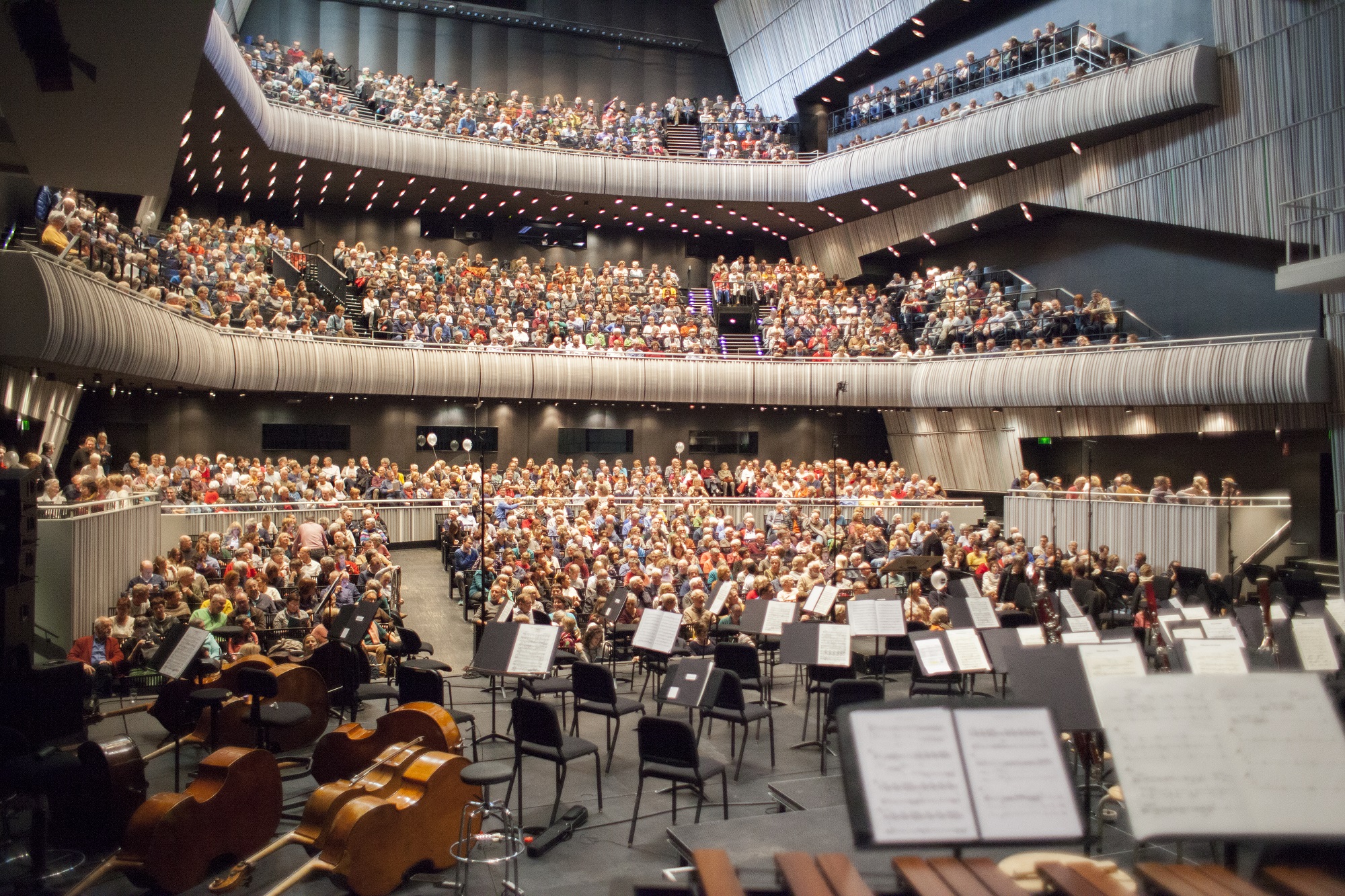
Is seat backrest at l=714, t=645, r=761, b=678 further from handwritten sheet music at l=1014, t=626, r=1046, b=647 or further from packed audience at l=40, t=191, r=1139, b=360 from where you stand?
packed audience at l=40, t=191, r=1139, b=360

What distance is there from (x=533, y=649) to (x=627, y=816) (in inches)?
51.6

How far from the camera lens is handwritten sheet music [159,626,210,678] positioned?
5.99m

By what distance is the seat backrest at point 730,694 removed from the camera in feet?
22.5

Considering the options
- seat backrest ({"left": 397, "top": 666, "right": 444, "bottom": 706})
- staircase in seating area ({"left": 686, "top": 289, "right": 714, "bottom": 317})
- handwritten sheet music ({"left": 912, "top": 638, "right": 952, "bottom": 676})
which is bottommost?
seat backrest ({"left": 397, "top": 666, "right": 444, "bottom": 706})

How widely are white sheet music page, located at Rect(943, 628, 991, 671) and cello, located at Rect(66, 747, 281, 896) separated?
477 cm

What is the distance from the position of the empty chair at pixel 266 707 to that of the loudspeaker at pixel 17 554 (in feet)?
4.33

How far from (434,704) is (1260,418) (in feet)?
51.2

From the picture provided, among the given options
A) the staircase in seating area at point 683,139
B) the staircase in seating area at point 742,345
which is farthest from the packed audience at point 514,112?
the staircase in seating area at point 742,345

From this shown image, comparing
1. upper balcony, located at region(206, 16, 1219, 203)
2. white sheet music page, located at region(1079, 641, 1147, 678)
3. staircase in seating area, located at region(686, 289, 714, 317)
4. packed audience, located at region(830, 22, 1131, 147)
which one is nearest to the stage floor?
white sheet music page, located at region(1079, 641, 1147, 678)

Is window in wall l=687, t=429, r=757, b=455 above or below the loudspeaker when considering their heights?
above

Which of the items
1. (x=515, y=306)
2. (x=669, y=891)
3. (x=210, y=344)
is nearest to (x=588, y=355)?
(x=515, y=306)

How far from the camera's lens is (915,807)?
2662 mm

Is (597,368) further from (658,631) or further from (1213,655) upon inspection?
(1213,655)

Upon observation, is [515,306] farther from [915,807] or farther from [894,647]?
[915,807]
